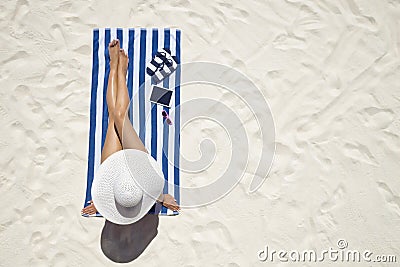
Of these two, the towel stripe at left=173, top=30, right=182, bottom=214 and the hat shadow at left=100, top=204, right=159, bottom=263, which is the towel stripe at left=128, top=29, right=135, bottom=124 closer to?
the towel stripe at left=173, top=30, right=182, bottom=214

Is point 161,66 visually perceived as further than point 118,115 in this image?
Yes

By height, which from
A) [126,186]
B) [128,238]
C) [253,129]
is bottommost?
[128,238]

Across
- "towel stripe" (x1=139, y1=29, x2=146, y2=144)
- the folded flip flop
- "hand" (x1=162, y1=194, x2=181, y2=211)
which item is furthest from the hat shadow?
the folded flip flop

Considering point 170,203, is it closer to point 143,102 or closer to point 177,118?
point 177,118

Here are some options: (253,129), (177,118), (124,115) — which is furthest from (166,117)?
(253,129)

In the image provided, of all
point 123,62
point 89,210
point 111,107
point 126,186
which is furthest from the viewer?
point 123,62

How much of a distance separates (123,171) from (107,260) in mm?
576

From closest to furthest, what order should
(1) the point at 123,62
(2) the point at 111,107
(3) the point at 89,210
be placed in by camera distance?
(3) the point at 89,210 → (2) the point at 111,107 → (1) the point at 123,62

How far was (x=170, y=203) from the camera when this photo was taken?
3.26 m

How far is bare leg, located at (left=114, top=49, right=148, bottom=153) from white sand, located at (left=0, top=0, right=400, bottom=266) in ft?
0.82

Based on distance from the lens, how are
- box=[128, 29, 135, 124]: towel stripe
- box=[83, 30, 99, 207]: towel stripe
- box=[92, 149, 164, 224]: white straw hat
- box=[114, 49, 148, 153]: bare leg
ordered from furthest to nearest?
box=[128, 29, 135, 124]: towel stripe
box=[83, 30, 99, 207]: towel stripe
box=[114, 49, 148, 153]: bare leg
box=[92, 149, 164, 224]: white straw hat

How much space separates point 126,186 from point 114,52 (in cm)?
93

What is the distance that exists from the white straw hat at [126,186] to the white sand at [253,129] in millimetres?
329

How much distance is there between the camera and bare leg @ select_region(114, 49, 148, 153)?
3211 mm
